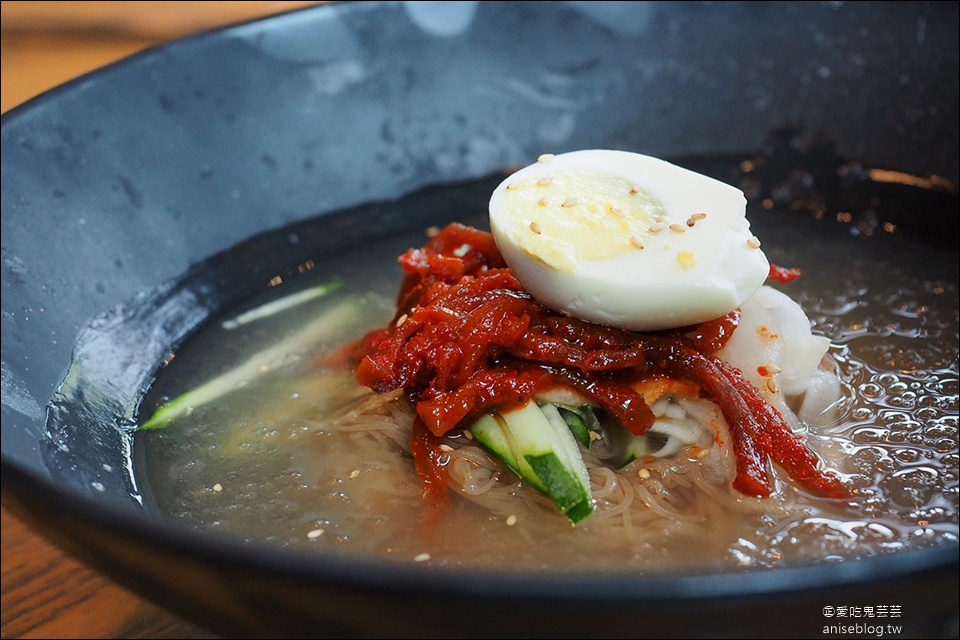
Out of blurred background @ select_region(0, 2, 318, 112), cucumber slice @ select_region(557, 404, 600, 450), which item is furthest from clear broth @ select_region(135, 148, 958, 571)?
blurred background @ select_region(0, 2, 318, 112)

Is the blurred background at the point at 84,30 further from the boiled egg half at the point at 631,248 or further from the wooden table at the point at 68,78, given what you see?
the boiled egg half at the point at 631,248

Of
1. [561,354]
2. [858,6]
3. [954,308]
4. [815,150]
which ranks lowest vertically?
[954,308]

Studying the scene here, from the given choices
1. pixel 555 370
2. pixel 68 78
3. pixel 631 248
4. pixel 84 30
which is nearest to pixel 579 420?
pixel 555 370

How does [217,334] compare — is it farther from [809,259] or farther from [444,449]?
[809,259]

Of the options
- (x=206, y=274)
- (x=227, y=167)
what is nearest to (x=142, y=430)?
(x=206, y=274)

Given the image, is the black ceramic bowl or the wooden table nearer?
the black ceramic bowl

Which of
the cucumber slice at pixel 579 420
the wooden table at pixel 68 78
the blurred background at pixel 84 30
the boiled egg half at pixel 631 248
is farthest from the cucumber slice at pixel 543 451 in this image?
Result: the blurred background at pixel 84 30

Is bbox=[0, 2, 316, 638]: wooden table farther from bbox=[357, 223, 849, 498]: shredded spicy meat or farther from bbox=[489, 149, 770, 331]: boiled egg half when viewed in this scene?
bbox=[489, 149, 770, 331]: boiled egg half
